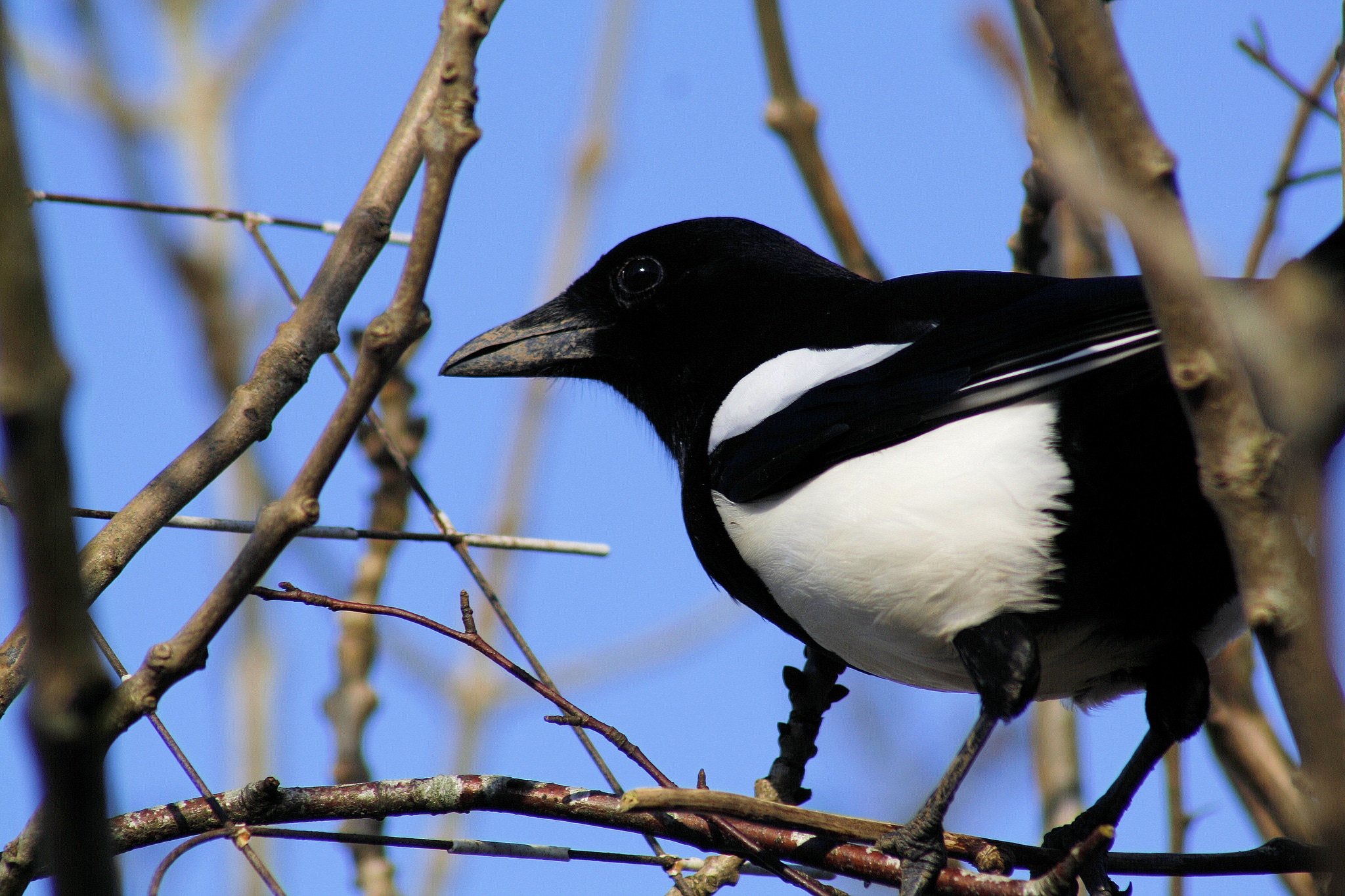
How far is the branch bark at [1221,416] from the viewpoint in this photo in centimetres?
108

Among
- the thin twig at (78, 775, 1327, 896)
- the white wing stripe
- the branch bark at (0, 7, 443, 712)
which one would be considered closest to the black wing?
the white wing stripe

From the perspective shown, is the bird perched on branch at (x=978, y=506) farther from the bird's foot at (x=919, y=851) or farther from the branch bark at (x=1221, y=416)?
the branch bark at (x=1221, y=416)

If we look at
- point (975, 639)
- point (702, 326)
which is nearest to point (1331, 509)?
point (975, 639)

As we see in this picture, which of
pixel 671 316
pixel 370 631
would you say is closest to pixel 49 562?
pixel 370 631

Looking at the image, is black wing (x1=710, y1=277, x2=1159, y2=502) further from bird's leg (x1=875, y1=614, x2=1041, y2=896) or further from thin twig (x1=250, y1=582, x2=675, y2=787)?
thin twig (x1=250, y1=582, x2=675, y2=787)

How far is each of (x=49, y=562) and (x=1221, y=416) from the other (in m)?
1.01

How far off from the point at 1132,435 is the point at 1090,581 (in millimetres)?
299

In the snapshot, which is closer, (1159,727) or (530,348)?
(1159,727)

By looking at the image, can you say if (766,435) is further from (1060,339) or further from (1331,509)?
(1331,509)

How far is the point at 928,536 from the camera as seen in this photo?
257 cm

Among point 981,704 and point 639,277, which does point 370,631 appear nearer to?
point 639,277

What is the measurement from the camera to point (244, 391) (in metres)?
2.06

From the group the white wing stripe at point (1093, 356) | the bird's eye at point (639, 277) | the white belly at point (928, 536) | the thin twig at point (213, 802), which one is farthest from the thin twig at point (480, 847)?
the bird's eye at point (639, 277)

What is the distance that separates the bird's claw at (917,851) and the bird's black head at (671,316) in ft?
4.40
